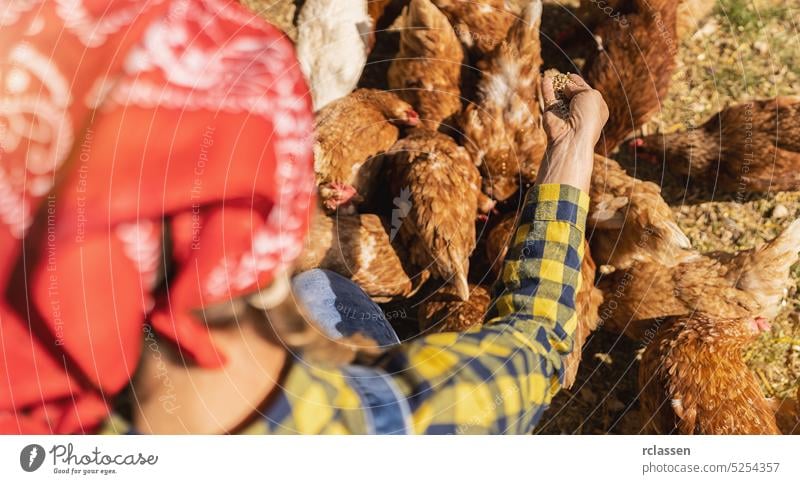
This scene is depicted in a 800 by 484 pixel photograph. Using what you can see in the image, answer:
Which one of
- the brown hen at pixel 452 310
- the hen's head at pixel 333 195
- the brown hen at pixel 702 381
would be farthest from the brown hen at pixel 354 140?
the brown hen at pixel 702 381

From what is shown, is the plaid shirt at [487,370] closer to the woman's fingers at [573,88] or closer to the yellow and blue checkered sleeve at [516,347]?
the yellow and blue checkered sleeve at [516,347]

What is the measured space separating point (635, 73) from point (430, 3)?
27.1 inches

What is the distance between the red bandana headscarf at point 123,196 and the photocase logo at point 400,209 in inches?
27.1

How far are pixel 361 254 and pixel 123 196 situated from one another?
0.85 m

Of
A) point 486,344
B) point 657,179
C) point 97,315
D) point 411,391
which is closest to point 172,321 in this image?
point 97,315

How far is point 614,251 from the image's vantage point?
61.3 inches

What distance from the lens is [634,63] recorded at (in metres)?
1.60

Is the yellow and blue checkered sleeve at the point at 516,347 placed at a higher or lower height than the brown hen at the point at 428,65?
lower

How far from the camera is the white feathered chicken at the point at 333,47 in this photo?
5.35 feet

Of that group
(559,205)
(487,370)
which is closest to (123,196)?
(487,370)
